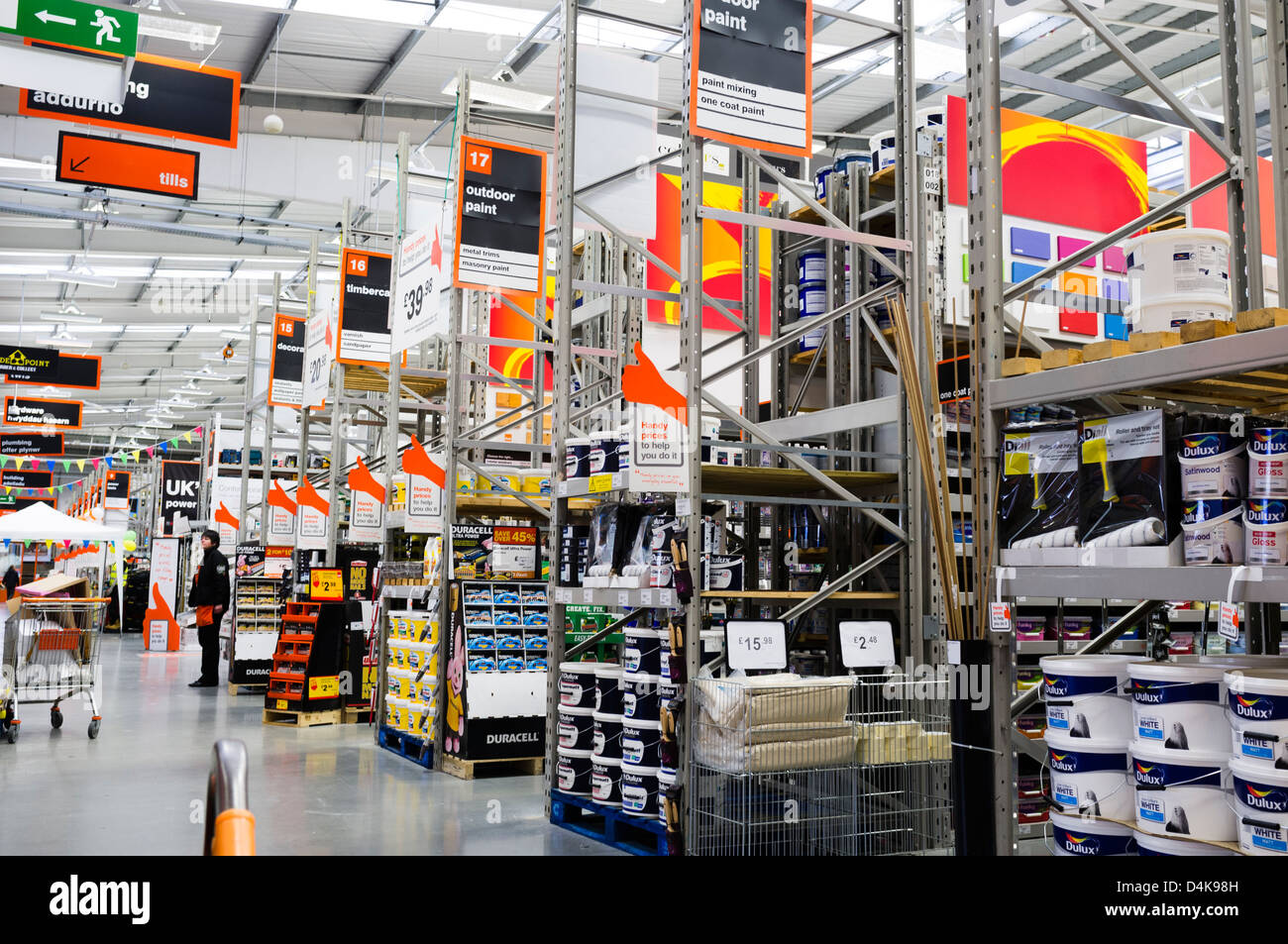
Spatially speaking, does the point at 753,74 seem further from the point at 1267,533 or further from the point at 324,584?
the point at 324,584

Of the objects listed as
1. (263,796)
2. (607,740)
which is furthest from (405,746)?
(607,740)

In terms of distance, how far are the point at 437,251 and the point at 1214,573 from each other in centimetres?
666

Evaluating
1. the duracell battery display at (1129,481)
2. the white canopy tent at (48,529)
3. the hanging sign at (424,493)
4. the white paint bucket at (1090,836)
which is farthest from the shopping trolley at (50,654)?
the duracell battery display at (1129,481)

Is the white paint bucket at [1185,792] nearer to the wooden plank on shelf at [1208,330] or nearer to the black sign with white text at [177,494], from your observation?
the wooden plank on shelf at [1208,330]

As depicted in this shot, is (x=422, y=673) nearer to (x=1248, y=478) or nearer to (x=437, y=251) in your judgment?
(x=437, y=251)

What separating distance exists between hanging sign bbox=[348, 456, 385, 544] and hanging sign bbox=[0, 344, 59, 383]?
378 inches

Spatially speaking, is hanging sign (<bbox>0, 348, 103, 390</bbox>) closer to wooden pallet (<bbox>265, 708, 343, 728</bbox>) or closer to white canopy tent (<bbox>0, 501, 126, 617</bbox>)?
white canopy tent (<bbox>0, 501, 126, 617</bbox>)

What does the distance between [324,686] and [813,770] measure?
6980 mm

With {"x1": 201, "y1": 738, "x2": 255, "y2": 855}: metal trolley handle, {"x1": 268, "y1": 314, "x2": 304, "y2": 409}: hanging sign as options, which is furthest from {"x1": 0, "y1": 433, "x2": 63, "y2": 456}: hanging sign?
{"x1": 201, "y1": 738, "x2": 255, "y2": 855}: metal trolley handle

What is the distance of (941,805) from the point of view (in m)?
5.25

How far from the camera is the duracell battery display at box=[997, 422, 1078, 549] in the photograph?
10.5 feet

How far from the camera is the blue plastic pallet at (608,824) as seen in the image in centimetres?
538

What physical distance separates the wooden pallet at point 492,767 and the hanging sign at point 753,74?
4.66m
